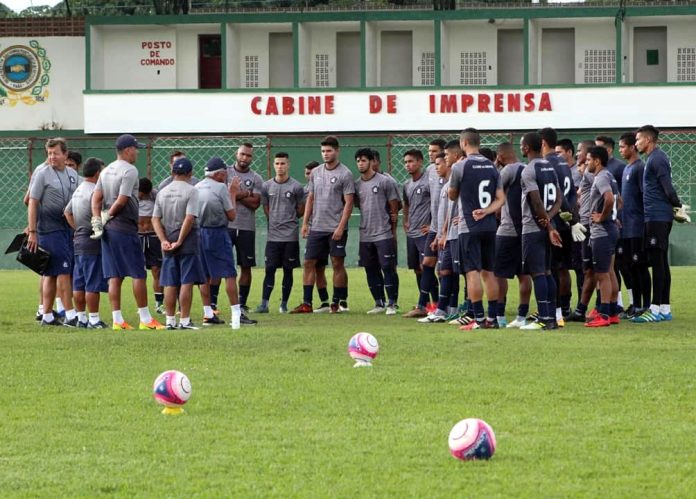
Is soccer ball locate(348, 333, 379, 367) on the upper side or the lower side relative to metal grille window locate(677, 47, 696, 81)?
lower

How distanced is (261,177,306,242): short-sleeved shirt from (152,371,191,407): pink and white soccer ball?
9917 millimetres

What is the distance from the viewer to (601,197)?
16.1 meters

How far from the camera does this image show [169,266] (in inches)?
615

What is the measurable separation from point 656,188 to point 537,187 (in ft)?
6.88

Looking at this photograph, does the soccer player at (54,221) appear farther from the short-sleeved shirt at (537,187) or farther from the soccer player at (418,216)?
the short-sleeved shirt at (537,187)

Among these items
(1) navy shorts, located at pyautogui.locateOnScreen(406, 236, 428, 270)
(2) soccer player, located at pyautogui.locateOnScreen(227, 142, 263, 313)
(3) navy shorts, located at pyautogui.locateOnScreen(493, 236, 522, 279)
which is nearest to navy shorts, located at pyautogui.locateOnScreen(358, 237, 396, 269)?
(1) navy shorts, located at pyautogui.locateOnScreen(406, 236, 428, 270)

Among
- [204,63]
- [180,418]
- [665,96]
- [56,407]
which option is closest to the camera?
[180,418]

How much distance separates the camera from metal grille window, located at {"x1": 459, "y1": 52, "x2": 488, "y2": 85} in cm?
4916

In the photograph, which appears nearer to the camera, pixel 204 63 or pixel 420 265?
pixel 420 265

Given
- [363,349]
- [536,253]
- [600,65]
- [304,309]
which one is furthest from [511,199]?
[600,65]

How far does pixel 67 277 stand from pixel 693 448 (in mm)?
10124

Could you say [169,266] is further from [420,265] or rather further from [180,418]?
[180,418]

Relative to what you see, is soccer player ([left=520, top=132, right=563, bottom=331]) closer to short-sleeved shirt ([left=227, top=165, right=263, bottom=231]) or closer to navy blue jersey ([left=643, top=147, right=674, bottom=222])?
navy blue jersey ([left=643, top=147, right=674, bottom=222])

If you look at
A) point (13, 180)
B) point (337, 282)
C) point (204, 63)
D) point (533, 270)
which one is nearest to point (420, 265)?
point (337, 282)
